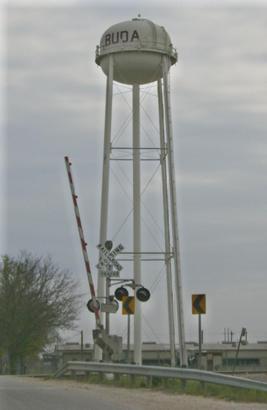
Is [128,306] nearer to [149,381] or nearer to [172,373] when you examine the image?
[149,381]

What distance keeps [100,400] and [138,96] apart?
67.8 feet

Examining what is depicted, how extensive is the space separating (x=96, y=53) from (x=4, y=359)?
88.2 ft

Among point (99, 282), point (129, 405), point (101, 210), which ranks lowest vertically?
point (129, 405)

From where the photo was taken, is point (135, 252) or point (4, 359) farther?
point (4, 359)

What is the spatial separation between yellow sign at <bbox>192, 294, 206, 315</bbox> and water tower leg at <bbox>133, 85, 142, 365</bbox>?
14.8 metres

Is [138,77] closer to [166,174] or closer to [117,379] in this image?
[166,174]

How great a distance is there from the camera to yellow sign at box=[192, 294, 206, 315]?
21938 mm

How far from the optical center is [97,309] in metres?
30.8

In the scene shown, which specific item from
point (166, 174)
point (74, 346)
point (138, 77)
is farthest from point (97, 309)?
point (74, 346)

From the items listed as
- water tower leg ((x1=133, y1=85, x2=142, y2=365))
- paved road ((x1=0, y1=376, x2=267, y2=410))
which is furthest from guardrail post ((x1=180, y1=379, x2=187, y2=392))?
water tower leg ((x1=133, y1=85, x2=142, y2=365))

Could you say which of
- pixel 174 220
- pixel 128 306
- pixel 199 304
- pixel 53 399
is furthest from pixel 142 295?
pixel 53 399

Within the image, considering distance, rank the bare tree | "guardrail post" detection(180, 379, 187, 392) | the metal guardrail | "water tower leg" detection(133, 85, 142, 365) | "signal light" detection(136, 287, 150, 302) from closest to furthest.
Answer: the metal guardrail → "guardrail post" detection(180, 379, 187, 392) → "signal light" detection(136, 287, 150, 302) → "water tower leg" detection(133, 85, 142, 365) → the bare tree

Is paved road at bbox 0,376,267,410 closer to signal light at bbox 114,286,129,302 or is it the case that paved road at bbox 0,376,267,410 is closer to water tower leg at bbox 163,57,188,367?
signal light at bbox 114,286,129,302

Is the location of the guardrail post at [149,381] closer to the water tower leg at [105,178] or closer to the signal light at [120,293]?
the signal light at [120,293]
